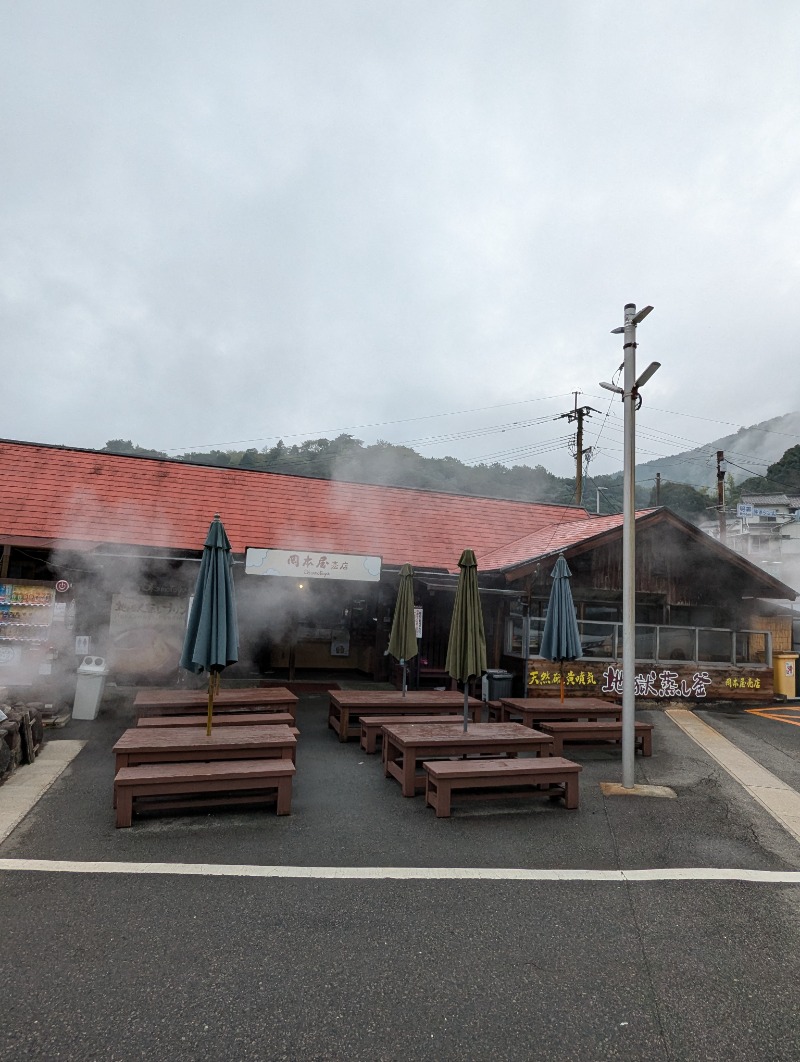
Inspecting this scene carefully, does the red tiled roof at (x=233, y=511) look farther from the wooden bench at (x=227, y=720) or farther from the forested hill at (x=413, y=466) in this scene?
the forested hill at (x=413, y=466)

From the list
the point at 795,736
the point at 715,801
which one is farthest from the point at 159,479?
the point at 795,736

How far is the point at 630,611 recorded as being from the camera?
661 centimetres

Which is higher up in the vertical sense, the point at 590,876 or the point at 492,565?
the point at 492,565

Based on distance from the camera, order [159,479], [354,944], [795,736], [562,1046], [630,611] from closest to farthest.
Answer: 1. [562,1046]
2. [354,944]
3. [630,611]
4. [795,736]
5. [159,479]

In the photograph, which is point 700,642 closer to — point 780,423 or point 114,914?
point 114,914

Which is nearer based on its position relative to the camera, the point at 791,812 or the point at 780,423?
the point at 791,812

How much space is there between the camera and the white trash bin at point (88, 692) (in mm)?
9297

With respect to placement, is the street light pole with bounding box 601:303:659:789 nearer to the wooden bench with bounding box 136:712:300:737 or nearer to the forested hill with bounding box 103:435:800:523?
the wooden bench with bounding box 136:712:300:737

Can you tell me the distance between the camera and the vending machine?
9688mm

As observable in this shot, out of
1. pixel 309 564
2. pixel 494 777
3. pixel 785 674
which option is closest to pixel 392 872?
pixel 494 777

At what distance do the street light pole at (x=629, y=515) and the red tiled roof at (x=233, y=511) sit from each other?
5.65 meters

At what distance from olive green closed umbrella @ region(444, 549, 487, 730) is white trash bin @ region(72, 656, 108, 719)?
572cm

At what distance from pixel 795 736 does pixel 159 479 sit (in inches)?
498

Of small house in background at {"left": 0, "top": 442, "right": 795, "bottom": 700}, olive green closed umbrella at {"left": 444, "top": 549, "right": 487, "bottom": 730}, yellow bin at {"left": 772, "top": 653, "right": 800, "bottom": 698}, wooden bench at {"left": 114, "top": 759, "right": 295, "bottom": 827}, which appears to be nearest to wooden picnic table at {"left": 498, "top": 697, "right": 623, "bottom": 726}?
olive green closed umbrella at {"left": 444, "top": 549, "right": 487, "bottom": 730}
